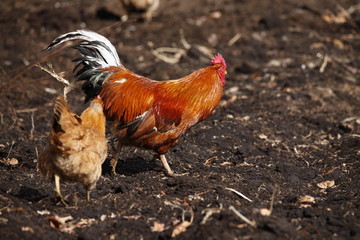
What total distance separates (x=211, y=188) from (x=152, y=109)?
3.93 ft

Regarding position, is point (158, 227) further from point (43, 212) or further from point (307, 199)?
point (307, 199)

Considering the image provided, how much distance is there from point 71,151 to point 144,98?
4.89 feet

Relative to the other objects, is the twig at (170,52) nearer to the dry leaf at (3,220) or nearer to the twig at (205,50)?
the twig at (205,50)

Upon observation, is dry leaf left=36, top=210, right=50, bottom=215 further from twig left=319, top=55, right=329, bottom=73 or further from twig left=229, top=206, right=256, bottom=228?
twig left=319, top=55, right=329, bottom=73

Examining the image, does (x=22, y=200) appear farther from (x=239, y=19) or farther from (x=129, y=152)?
(x=239, y=19)

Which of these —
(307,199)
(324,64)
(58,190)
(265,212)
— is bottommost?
(324,64)

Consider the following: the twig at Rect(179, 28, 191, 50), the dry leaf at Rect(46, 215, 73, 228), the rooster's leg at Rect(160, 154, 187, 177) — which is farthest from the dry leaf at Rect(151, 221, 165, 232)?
the twig at Rect(179, 28, 191, 50)

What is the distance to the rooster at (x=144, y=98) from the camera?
5.79 m

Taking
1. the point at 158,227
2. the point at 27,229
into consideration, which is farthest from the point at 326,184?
the point at 27,229

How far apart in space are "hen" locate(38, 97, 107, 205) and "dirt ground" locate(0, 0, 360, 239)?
1.34ft

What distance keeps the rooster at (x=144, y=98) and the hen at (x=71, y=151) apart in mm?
844

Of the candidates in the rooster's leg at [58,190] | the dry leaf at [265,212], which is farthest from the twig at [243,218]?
the rooster's leg at [58,190]

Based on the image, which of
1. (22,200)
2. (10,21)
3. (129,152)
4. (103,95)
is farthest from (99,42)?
(10,21)

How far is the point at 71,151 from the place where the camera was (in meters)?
4.66
